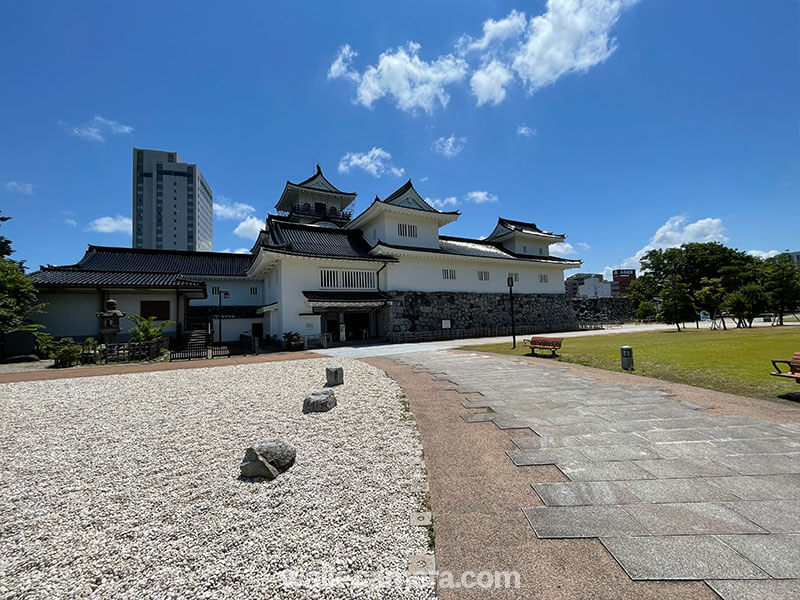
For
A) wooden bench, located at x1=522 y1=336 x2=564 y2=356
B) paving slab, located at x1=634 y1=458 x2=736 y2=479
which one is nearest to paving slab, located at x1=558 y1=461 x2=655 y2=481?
paving slab, located at x1=634 y1=458 x2=736 y2=479

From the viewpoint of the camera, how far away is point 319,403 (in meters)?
6.74

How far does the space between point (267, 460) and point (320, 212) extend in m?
36.8

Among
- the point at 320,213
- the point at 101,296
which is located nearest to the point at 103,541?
the point at 101,296

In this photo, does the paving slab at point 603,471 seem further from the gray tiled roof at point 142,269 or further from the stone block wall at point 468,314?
the gray tiled roof at point 142,269

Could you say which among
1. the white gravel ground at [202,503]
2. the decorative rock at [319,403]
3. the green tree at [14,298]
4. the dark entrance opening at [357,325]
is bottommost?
the white gravel ground at [202,503]

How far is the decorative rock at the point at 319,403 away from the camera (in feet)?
22.1

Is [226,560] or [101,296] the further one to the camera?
[101,296]

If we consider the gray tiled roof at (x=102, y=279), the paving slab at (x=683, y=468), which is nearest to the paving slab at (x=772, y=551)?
the paving slab at (x=683, y=468)

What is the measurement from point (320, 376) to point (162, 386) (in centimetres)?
449

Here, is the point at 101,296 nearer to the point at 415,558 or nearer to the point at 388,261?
the point at 388,261

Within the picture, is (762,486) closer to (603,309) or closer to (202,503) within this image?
(202,503)

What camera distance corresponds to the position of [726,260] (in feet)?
134

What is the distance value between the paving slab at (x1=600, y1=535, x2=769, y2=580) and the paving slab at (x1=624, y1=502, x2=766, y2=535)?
0.12m

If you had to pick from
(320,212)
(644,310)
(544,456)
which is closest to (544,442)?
(544,456)
